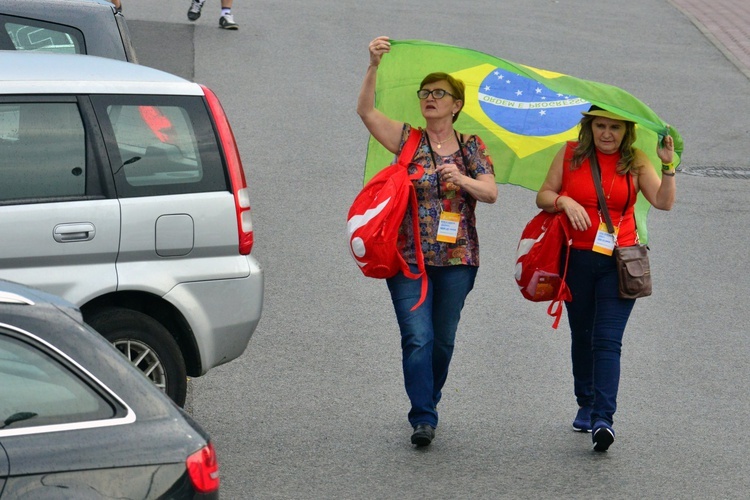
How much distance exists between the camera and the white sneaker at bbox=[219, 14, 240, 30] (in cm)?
1780

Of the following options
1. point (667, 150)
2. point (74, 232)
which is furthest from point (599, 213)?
point (74, 232)

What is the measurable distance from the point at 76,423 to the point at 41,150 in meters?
2.42

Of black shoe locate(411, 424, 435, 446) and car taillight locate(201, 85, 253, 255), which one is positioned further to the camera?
black shoe locate(411, 424, 435, 446)

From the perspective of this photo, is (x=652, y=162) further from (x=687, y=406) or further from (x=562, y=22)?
(x=562, y=22)

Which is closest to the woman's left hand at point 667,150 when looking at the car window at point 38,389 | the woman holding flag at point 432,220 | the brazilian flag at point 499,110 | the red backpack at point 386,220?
the brazilian flag at point 499,110

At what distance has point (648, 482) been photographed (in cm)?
624

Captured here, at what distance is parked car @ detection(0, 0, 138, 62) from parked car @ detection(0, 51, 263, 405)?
2.16m

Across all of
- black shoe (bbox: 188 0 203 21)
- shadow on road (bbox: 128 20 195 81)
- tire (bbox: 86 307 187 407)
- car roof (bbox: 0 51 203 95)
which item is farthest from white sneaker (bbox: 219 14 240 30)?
tire (bbox: 86 307 187 407)

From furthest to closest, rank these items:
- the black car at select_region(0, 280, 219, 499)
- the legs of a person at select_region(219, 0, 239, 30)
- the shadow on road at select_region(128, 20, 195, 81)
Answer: the legs of a person at select_region(219, 0, 239, 30)
the shadow on road at select_region(128, 20, 195, 81)
the black car at select_region(0, 280, 219, 499)

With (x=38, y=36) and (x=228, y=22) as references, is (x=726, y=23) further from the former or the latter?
(x=38, y=36)

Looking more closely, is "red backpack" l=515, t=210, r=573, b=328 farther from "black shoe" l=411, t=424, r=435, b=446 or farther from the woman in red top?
"black shoe" l=411, t=424, r=435, b=446

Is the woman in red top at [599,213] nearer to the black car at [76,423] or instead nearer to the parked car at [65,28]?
the black car at [76,423]

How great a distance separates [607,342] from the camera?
253 inches

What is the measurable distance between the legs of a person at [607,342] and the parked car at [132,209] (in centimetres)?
174
